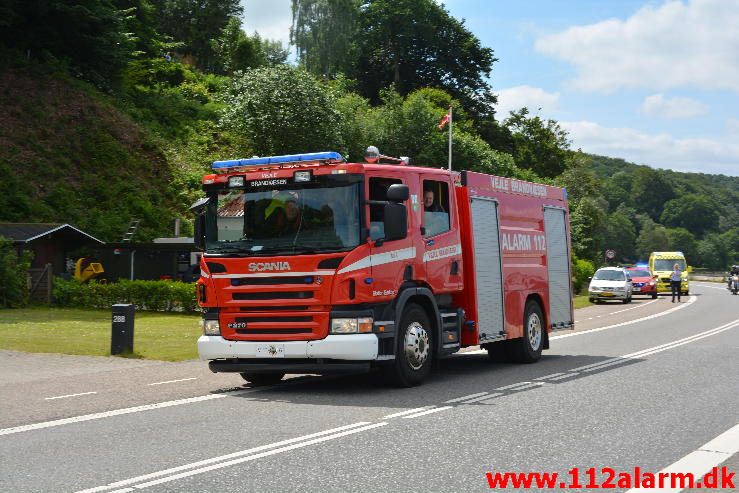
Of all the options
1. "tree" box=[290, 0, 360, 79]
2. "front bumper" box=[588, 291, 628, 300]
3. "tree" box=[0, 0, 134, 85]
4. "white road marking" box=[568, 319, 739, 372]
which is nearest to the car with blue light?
"front bumper" box=[588, 291, 628, 300]

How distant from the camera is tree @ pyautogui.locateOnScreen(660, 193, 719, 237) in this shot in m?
172

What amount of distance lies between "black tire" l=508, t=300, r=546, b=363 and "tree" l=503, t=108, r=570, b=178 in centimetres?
7105

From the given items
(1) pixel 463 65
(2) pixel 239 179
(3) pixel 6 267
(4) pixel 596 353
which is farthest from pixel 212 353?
(1) pixel 463 65

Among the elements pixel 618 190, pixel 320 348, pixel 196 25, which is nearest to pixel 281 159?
pixel 320 348

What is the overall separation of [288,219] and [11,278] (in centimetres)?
2273

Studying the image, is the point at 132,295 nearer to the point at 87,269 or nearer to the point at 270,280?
the point at 87,269

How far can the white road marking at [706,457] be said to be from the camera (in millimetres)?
6950

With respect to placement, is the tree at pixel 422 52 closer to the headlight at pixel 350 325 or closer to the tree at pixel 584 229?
the tree at pixel 584 229

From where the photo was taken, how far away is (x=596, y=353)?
17.5 metres

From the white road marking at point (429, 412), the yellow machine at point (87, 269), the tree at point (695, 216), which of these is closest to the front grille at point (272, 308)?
the white road marking at point (429, 412)

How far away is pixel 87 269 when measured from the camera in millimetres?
40906

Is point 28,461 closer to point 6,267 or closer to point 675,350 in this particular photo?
point 675,350

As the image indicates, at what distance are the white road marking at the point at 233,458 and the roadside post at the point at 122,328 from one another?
8.94 metres

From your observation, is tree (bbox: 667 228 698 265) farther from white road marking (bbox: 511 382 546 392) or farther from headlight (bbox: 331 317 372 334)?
headlight (bbox: 331 317 372 334)
